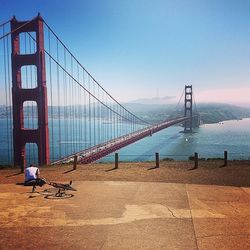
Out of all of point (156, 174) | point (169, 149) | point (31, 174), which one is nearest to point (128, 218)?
point (31, 174)

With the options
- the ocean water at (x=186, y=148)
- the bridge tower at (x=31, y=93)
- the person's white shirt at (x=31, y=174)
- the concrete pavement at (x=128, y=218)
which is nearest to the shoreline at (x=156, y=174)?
the person's white shirt at (x=31, y=174)

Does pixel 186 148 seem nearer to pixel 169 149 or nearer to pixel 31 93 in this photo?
pixel 169 149

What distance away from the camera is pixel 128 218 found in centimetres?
767

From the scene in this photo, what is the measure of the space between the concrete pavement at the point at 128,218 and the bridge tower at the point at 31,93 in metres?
13.6

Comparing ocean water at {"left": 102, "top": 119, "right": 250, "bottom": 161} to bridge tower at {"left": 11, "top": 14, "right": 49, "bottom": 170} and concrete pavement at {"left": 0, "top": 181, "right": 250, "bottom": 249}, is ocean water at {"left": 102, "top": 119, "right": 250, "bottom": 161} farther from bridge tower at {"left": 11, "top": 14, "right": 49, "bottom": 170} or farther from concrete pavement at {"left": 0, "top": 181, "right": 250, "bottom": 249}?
concrete pavement at {"left": 0, "top": 181, "right": 250, "bottom": 249}

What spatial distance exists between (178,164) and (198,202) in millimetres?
7262

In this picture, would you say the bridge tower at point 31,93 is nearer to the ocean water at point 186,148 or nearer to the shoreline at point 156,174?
the shoreline at point 156,174

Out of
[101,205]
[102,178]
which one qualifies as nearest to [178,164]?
[102,178]

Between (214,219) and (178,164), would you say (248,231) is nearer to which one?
(214,219)

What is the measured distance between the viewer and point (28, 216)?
25.7 ft

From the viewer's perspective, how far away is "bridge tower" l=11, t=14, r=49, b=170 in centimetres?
2383

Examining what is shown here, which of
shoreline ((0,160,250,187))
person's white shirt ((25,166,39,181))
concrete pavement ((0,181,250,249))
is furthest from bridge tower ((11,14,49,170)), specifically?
concrete pavement ((0,181,250,249))

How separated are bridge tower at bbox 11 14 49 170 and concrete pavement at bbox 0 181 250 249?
44.5 feet

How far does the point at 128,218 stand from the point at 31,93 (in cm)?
1866
